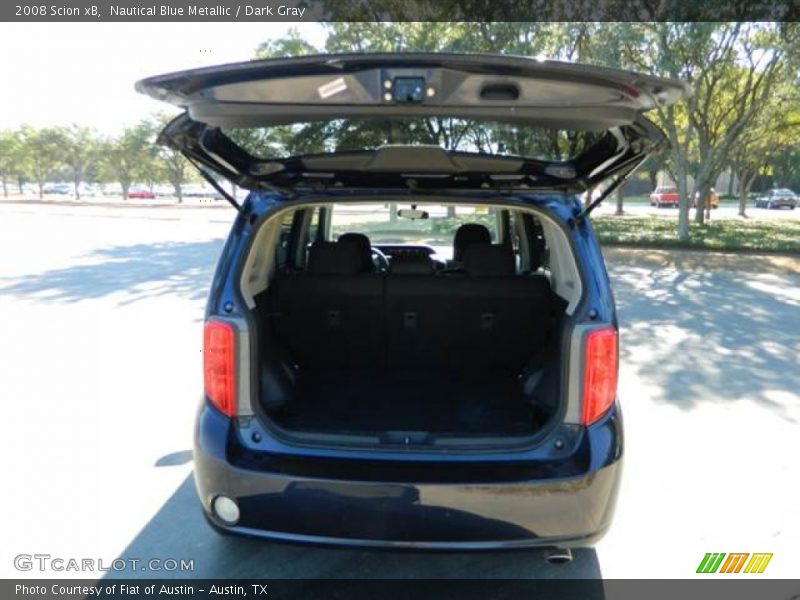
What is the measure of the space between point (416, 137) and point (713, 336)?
554cm

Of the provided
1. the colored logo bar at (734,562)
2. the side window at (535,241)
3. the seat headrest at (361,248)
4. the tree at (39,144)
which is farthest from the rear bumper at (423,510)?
the tree at (39,144)

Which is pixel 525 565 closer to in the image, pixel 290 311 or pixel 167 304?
pixel 290 311

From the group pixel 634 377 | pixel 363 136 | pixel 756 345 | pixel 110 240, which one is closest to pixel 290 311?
pixel 363 136

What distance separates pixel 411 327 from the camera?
330 centimetres

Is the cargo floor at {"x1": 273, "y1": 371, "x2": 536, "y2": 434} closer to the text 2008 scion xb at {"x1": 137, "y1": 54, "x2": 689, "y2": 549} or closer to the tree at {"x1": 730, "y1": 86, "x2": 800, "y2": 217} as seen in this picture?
the text 2008 scion xb at {"x1": 137, "y1": 54, "x2": 689, "y2": 549}

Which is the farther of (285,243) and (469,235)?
(469,235)

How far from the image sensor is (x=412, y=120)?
6.68 ft

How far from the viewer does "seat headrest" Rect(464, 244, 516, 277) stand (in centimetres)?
342

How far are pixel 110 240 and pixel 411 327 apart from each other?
53.9 ft

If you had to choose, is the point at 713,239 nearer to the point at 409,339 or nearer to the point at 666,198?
the point at 409,339

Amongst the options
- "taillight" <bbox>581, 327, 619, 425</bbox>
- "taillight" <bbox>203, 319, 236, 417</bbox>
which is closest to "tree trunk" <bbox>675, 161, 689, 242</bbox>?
"taillight" <bbox>581, 327, 619, 425</bbox>

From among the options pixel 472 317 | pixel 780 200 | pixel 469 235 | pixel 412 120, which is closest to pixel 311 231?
pixel 469 235

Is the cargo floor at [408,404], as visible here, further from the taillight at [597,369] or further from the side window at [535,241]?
the side window at [535,241]

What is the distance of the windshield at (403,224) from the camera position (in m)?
4.07
